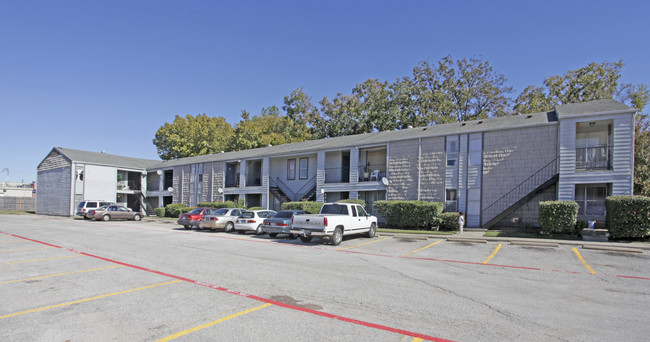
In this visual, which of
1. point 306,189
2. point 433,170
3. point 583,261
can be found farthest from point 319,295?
point 306,189

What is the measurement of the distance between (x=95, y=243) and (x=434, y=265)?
1279cm

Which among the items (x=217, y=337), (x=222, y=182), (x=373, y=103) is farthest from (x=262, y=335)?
(x=373, y=103)

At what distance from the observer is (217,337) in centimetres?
498

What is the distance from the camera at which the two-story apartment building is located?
18.3 m

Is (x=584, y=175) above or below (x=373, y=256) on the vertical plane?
above

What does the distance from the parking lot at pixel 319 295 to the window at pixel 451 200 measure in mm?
8968

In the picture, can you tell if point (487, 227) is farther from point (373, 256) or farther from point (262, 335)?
point (262, 335)

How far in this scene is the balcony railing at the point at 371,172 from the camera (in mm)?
26156

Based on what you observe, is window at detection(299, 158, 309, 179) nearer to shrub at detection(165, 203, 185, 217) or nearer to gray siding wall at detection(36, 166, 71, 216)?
shrub at detection(165, 203, 185, 217)

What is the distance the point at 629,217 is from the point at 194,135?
50681 mm

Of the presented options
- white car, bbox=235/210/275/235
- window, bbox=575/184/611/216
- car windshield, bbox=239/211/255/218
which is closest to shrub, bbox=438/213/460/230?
window, bbox=575/184/611/216

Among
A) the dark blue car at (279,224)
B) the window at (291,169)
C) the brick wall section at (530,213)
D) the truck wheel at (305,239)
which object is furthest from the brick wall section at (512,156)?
the window at (291,169)

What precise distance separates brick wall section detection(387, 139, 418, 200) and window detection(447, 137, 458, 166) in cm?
204

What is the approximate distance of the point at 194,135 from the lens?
54.8m
